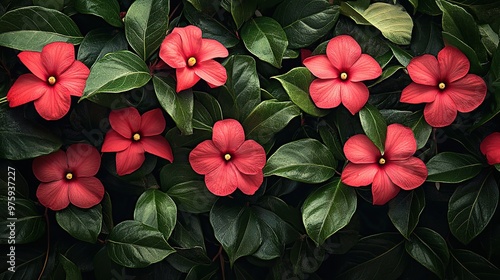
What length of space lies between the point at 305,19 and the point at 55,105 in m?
0.43

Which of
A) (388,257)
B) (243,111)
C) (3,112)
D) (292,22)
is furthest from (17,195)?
(388,257)

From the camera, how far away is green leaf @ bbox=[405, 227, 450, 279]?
44.9 inches

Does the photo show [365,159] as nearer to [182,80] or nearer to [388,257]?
[388,257]

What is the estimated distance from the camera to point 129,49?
113 centimetres

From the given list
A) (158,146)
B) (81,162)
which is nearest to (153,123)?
(158,146)

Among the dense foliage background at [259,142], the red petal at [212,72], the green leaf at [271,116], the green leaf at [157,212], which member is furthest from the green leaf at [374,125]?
the green leaf at [157,212]

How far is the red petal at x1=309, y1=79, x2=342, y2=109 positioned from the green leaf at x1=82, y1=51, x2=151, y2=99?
0.27 meters

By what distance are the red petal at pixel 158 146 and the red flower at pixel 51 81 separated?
5.2 inches

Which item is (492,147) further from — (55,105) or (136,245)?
(55,105)

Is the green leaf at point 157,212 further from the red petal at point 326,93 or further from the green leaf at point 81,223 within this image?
the red petal at point 326,93

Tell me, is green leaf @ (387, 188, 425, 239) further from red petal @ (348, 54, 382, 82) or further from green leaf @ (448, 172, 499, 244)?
red petal @ (348, 54, 382, 82)

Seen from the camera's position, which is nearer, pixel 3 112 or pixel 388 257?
pixel 3 112

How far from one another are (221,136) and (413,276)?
45cm

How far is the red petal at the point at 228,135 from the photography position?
1.06 m
